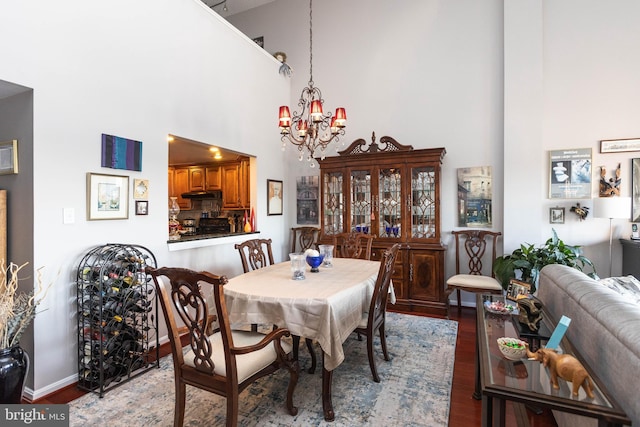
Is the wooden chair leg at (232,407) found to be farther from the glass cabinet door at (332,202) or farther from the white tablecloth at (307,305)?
the glass cabinet door at (332,202)

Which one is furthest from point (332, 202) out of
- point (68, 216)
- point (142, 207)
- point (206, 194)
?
point (68, 216)

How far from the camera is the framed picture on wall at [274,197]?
16.5ft

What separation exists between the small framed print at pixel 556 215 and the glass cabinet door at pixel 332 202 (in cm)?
266

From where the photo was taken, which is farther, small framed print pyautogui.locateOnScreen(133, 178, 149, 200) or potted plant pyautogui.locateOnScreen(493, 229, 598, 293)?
potted plant pyautogui.locateOnScreen(493, 229, 598, 293)

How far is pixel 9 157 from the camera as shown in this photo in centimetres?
243

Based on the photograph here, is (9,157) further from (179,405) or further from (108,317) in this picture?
(179,405)

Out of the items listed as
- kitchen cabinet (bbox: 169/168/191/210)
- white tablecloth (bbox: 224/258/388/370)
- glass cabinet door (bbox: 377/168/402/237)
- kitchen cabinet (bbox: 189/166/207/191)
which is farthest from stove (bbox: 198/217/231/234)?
white tablecloth (bbox: 224/258/388/370)

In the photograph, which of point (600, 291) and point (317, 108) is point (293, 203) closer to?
point (317, 108)

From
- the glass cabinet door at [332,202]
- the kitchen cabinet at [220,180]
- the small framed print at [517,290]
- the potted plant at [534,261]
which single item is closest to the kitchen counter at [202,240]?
the glass cabinet door at [332,202]

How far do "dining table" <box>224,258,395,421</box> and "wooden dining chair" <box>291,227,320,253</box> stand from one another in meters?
2.64

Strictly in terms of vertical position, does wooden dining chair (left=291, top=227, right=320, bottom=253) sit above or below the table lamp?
below

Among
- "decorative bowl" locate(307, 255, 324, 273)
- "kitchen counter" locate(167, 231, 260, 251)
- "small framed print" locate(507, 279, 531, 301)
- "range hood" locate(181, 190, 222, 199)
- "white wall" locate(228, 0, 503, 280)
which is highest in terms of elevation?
"white wall" locate(228, 0, 503, 280)

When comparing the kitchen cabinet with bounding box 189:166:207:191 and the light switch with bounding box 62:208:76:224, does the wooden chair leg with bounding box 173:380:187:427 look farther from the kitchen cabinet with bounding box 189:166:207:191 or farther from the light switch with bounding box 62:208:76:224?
the kitchen cabinet with bounding box 189:166:207:191

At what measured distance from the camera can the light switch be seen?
2.48 meters
